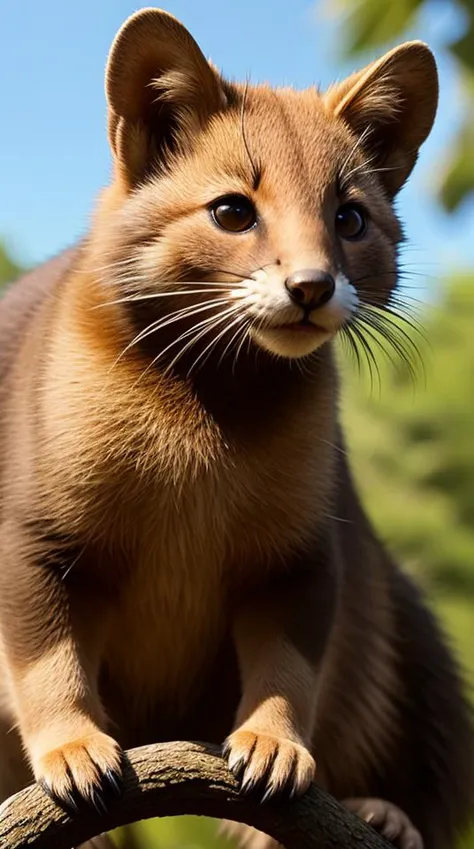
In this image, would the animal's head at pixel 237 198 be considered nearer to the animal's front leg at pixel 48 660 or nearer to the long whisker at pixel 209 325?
the long whisker at pixel 209 325

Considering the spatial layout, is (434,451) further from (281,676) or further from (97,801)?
(97,801)

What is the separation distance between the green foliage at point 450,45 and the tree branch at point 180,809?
4.11 metres

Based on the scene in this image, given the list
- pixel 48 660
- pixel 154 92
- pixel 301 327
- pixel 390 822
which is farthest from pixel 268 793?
pixel 154 92

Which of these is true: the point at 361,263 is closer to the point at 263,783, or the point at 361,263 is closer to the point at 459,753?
the point at 263,783

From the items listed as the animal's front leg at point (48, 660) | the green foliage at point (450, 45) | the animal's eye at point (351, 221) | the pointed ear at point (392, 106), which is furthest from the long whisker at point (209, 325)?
the green foliage at point (450, 45)

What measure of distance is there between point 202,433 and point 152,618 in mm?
449

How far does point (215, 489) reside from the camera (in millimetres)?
2998

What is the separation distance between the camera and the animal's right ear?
9.47 feet

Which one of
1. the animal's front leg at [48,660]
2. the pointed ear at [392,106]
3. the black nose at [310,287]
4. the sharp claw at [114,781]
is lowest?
the sharp claw at [114,781]

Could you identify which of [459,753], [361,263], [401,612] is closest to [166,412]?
[361,263]

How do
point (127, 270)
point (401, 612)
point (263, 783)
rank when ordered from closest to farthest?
point (263, 783), point (127, 270), point (401, 612)

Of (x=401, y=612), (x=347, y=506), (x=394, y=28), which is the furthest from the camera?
(x=394, y=28)

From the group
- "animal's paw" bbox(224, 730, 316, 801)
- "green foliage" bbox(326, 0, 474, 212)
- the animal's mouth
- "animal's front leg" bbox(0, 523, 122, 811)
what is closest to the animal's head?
the animal's mouth

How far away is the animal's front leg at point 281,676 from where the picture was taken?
2.66m
